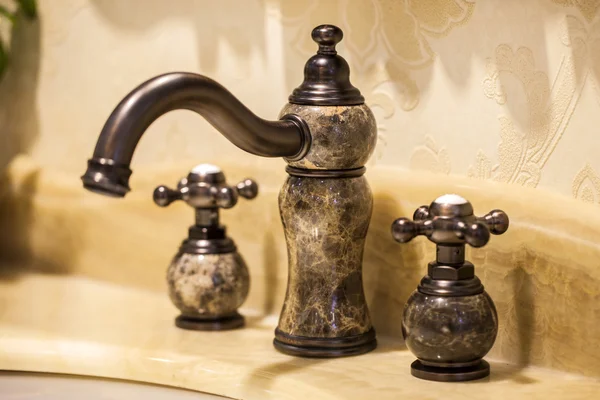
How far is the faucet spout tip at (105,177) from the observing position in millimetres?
678

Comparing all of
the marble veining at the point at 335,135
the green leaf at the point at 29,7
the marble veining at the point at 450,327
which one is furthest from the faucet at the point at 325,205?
the green leaf at the point at 29,7

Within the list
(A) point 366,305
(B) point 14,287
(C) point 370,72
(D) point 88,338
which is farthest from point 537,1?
(B) point 14,287

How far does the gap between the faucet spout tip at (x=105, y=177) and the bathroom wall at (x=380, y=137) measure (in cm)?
36

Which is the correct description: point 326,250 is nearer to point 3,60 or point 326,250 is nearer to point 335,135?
point 335,135

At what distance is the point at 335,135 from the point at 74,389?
1.22 ft

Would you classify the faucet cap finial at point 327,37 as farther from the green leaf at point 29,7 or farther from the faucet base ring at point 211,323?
the green leaf at point 29,7

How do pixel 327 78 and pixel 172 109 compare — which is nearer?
pixel 172 109

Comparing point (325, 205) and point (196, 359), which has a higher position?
point (325, 205)

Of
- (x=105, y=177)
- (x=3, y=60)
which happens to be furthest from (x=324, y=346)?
(x=3, y=60)

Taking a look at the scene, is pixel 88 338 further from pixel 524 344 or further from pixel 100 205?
pixel 524 344

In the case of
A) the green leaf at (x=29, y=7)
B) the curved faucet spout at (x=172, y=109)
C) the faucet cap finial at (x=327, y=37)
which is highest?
the green leaf at (x=29, y=7)

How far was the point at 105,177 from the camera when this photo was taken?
2.23 feet

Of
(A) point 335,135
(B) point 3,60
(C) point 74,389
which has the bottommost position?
(C) point 74,389

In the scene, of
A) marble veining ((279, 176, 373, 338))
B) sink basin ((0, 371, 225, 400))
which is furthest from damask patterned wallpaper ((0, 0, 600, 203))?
sink basin ((0, 371, 225, 400))
